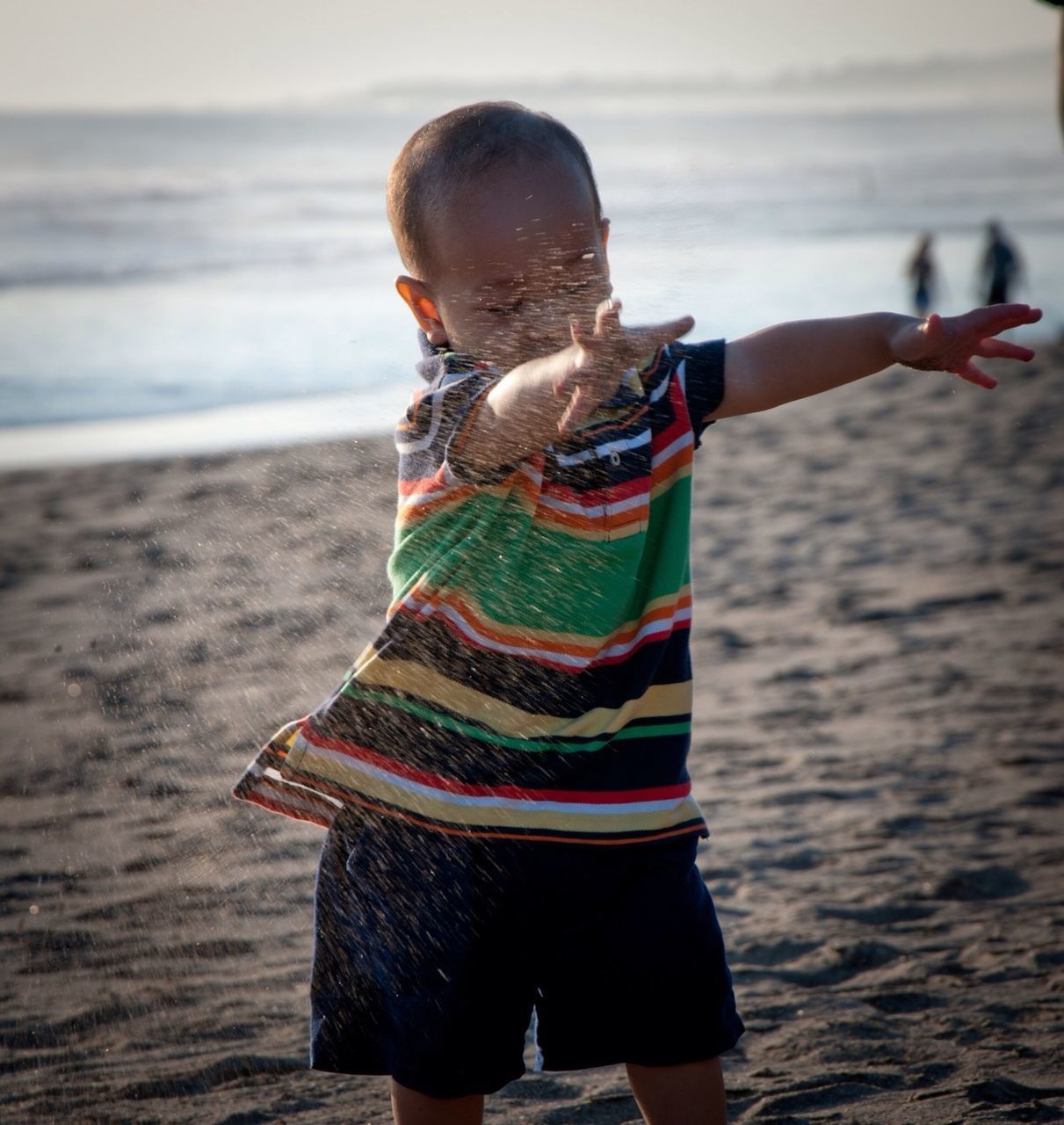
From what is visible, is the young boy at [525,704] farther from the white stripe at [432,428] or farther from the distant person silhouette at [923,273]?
the distant person silhouette at [923,273]

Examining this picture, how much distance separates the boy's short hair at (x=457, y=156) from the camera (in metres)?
1.78

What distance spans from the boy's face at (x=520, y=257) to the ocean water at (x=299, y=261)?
11cm

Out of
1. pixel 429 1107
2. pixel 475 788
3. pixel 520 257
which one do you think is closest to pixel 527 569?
pixel 475 788

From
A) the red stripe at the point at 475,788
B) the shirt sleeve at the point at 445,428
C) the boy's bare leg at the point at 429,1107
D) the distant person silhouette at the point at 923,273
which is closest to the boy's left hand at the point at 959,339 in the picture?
the shirt sleeve at the point at 445,428

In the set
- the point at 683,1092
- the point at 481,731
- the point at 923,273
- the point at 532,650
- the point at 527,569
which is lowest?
the point at 683,1092

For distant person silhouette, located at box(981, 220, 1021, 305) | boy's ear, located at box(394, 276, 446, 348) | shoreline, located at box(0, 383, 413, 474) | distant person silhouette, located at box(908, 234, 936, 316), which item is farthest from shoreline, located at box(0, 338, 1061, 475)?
boy's ear, located at box(394, 276, 446, 348)

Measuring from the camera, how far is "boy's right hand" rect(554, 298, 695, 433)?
4.80 ft

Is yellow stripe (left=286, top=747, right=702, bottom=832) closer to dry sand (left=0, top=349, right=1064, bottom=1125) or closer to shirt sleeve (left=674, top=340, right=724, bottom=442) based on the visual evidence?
shirt sleeve (left=674, top=340, right=724, bottom=442)

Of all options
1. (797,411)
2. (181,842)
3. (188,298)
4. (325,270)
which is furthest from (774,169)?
(181,842)

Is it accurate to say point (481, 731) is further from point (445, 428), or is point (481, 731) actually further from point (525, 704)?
point (445, 428)

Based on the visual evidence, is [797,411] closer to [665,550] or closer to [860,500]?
[860,500]

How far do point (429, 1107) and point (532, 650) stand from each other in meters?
0.65

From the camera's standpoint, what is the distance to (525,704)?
183 centimetres

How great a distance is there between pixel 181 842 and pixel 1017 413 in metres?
8.99
